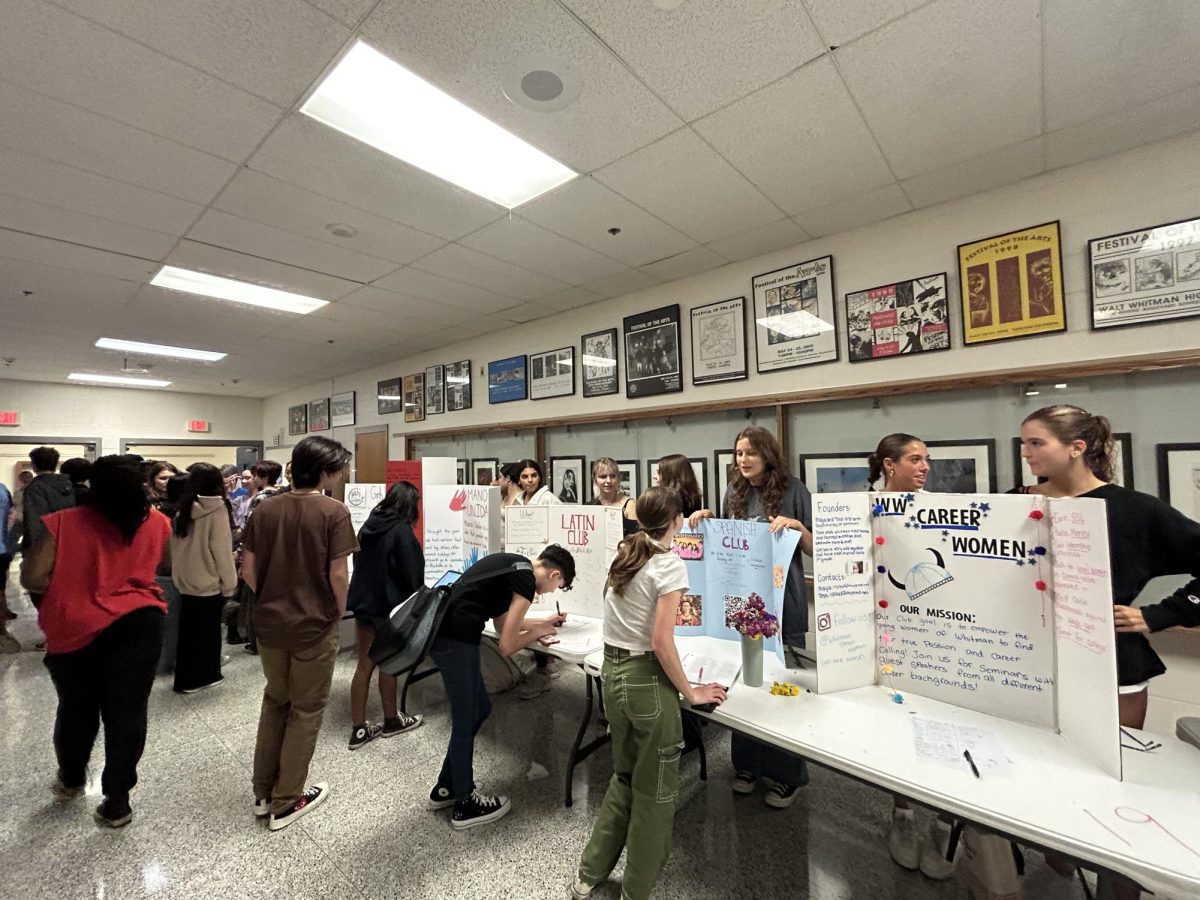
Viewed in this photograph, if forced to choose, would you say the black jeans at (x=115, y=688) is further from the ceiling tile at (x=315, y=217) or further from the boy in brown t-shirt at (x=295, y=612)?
the ceiling tile at (x=315, y=217)

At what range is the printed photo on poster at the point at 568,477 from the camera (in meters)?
4.66

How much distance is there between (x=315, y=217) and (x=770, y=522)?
296 cm

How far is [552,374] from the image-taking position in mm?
4828

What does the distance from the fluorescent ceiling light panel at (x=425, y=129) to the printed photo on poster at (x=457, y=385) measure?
3154mm

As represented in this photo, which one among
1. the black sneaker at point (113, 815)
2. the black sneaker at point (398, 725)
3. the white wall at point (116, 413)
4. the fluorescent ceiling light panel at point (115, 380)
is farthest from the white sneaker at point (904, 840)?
the white wall at point (116, 413)

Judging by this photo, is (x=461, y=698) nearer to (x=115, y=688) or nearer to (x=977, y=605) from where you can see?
(x=115, y=688)

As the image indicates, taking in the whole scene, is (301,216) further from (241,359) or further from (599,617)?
(241,359)

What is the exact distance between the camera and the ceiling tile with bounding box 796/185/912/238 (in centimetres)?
273

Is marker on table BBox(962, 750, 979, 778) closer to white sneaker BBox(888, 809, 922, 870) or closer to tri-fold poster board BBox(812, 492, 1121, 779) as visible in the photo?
tri-fold poster board BBox(812, 492, 1121, 779)

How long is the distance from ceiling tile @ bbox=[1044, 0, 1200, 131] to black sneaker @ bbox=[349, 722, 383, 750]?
4.12m

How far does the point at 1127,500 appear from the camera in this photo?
1503 millimetres

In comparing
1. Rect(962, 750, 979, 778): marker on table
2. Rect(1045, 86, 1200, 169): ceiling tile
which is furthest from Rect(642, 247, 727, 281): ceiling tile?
Rect(962, 750, 979, 778): marker on table

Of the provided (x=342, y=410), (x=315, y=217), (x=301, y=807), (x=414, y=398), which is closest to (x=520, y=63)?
(x=315, y=217)

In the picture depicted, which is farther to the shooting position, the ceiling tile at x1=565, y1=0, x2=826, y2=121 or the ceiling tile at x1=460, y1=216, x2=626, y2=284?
the ceiling tile at x1=460, y1=216, x2=626, y2=284
